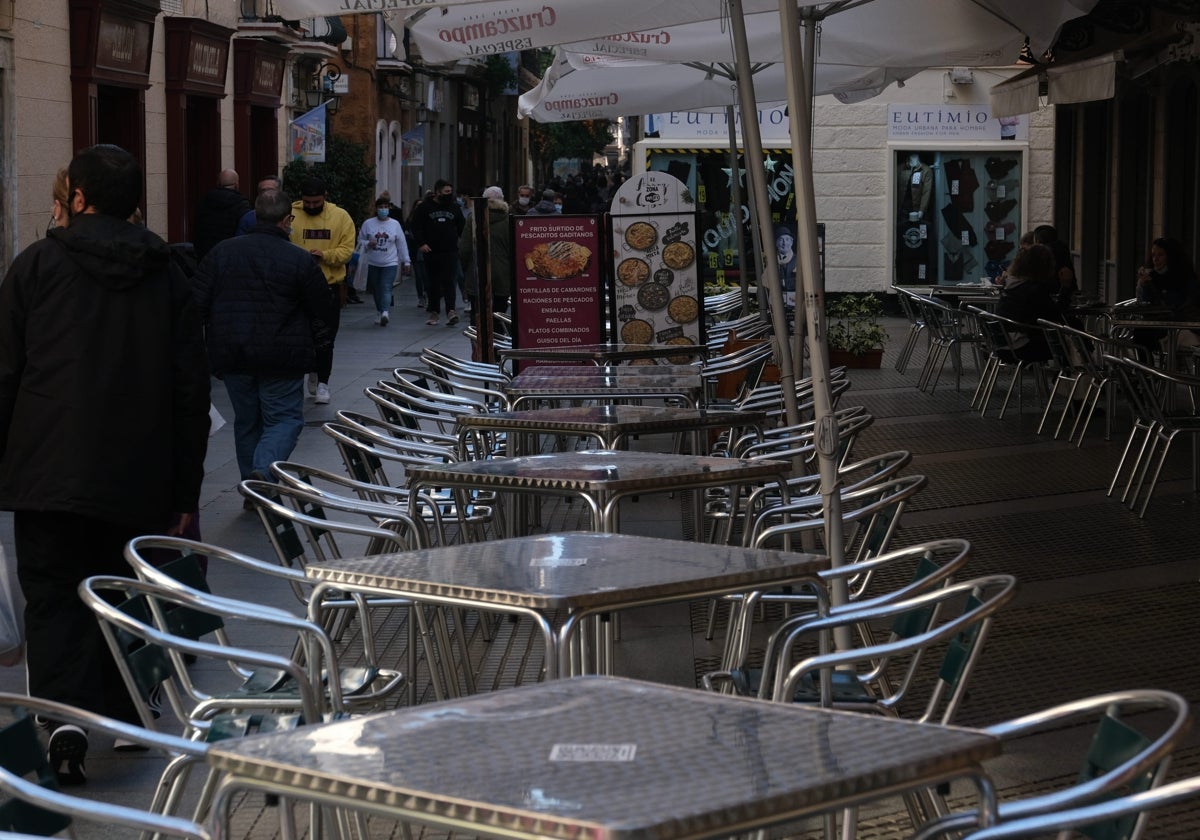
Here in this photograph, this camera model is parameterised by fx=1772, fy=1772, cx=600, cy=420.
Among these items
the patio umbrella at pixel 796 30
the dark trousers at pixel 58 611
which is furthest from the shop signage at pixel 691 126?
the dark trousers at pixel 58 611

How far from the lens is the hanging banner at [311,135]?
1016 inches

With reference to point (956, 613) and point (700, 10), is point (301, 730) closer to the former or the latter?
point (956, 613)

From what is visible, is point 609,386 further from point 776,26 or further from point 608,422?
point 776,26

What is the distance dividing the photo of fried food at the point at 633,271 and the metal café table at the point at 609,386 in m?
2.72

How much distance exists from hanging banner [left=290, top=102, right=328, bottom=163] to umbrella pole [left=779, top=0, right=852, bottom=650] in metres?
21.1

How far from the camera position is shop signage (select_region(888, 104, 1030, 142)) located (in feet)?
78.6

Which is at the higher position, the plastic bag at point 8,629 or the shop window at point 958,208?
the shop window at point 958,208

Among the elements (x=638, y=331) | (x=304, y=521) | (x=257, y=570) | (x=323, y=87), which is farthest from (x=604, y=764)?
Result: (x=323, y=87)

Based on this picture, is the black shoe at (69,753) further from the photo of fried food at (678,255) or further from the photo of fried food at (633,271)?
the photo of fried food at (678,255)

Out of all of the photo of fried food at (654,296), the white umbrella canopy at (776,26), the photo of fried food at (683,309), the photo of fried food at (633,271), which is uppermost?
the white umbrella canopy at (776,26)

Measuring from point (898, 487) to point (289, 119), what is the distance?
23.5 m

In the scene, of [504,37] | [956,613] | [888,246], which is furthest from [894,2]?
[888,246]

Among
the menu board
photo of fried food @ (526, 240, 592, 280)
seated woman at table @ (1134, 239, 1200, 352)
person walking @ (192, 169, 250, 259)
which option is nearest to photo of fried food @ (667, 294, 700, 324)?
the menu board

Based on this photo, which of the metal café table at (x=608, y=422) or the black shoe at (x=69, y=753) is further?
the metal café table at (x=608, y=422)
